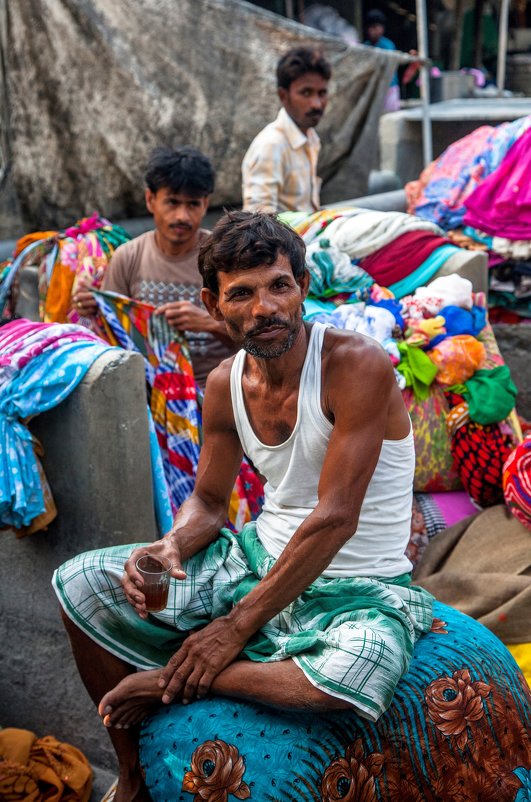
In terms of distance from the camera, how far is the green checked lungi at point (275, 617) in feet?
7.41

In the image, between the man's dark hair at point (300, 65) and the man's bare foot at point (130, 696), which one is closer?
the man's bare foot at point (130, 696)

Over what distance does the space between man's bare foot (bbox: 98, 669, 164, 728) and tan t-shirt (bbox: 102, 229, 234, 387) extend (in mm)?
1930

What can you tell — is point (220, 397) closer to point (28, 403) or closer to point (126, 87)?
point (28, 403)

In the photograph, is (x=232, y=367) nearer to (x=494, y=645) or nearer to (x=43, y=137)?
(x=494, y=645)

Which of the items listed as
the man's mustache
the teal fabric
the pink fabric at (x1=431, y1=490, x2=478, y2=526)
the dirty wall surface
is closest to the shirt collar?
the teal fabric

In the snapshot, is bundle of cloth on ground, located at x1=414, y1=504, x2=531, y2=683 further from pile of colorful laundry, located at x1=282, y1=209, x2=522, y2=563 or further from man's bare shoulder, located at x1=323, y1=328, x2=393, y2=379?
man's bare shoulder, located at x1=323, y1=328, x2=393, y2=379

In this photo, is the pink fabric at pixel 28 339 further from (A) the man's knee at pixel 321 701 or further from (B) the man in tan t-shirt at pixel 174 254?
(A) the man's knee at pixel 321 701

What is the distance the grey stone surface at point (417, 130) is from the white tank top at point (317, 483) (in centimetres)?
659

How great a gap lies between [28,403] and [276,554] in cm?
103

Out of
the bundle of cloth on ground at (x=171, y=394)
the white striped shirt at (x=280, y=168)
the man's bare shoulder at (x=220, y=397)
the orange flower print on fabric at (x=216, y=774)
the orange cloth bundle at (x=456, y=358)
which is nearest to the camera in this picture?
the orange flower print on fabric at (x=216, y=774)

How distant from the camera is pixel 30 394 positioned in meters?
3.21

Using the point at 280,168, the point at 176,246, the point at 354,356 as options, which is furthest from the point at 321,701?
the point at 280,168

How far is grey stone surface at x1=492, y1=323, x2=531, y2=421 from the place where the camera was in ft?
19.1

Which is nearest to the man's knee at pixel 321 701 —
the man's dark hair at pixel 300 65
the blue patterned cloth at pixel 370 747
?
the blue patterned cloth at pixel 370 747
